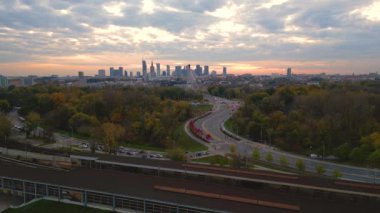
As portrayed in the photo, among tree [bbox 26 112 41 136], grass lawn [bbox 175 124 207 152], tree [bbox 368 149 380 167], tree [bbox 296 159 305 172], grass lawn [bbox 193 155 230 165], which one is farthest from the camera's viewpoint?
tree [bbox 26 112 41 136]

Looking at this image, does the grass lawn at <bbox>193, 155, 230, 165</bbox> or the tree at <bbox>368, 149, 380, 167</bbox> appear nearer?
the tree at <bbox>368, 149, 380, 167</bbox>

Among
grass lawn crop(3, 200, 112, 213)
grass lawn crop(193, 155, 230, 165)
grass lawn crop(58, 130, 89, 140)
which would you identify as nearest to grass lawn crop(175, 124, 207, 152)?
grass lawn crop(193, 155, 230, 165)

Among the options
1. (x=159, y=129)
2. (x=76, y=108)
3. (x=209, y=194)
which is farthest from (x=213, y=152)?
(x=76, y=108)

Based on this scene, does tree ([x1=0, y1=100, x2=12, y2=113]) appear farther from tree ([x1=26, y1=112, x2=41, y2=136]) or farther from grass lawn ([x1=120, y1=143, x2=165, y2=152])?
grass lawn ([x1=120, y1=143, x2=165, y2=152])

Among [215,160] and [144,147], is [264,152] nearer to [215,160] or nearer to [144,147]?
[215,160]

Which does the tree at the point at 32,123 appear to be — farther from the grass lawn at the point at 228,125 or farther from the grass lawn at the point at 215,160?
the grass lawn at the point at 228,125

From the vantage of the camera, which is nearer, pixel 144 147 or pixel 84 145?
pixel 84 145

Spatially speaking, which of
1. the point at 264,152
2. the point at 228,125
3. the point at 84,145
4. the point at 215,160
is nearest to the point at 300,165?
the point at 215,160

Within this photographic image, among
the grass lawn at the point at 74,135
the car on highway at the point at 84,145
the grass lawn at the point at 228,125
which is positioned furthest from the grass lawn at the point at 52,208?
the grass lawn at the point at 228,125
